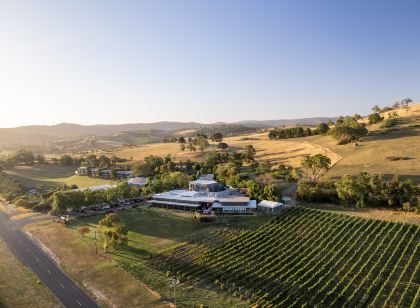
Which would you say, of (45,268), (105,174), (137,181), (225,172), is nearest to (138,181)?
A: (137,181)

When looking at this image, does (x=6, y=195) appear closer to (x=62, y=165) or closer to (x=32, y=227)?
(x=32, y=227)

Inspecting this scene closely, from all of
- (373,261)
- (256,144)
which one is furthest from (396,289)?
(256,144)

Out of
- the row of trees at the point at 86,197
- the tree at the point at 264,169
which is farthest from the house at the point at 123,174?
the tree at the point at 264,169

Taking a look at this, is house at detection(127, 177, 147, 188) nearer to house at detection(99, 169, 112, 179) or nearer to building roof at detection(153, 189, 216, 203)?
house at detection(99, 169, 112, 179)

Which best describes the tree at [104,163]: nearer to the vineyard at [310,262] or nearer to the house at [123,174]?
the house at [123,174]

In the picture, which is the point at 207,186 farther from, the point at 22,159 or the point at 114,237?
the point at 22,159

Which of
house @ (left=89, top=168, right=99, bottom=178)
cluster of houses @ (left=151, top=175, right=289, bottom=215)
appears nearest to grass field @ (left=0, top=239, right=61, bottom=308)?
cluster of houses @ (left=151, top=175, right=289, bottom=215)
